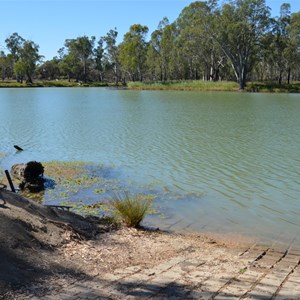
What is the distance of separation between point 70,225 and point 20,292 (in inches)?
98.0

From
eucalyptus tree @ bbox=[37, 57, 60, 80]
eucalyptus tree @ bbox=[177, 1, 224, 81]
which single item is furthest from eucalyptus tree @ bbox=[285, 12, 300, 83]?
eucalyptus tree @ bbox=[37, 57, 60, 80]

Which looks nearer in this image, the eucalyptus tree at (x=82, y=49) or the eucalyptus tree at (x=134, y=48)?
the eucalyptus tree at (x=134, y=48)

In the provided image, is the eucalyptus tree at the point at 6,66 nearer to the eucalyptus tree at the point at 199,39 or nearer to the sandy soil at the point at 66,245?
the eucalyptus tree at the point at 199,39

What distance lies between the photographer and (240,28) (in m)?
67.9

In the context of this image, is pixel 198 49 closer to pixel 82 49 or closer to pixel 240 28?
pixel 240 28

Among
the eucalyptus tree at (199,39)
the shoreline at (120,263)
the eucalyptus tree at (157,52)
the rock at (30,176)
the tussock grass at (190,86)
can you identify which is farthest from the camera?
the eucalyptus tree at (157,52)

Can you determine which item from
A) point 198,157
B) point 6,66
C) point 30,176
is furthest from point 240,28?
point 6,66

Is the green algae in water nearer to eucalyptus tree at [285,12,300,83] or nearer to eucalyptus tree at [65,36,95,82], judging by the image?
eucalyptus tree at [285,12,300,83]

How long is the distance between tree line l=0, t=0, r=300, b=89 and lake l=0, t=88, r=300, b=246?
1733 inches

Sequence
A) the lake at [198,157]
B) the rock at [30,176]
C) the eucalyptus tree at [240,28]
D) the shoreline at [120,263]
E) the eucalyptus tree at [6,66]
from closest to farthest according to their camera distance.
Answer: the shoreline at [120,263] → the lake at [198,157] → the rock at [30,176] → the eucalyptus tree at [240,28] → the eucalyptus tree at [6,66]

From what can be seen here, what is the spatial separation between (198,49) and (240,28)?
550 inches

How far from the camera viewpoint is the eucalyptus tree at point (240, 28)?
2670 inches

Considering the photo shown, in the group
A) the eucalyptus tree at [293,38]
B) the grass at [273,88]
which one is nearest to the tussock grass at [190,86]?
the grass at [273,88]

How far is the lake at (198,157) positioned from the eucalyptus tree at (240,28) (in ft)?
139
